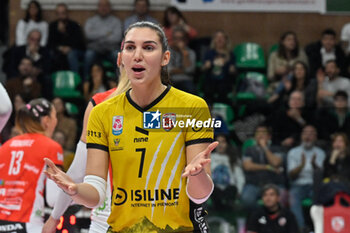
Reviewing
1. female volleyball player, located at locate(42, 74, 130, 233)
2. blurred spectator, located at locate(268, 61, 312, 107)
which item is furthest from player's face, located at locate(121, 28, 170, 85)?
blurred spectator, located at locate(268, 61, 312, 107)

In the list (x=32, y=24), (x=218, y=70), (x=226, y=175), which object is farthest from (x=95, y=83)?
(x=226, y=175)

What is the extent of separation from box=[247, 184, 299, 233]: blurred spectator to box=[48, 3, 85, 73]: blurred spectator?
4.95 meters

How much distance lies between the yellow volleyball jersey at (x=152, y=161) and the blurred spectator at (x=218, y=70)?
6.60 meters

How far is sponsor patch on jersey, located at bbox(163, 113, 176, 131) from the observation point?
3533mm

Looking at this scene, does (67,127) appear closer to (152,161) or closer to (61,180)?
(152,161)

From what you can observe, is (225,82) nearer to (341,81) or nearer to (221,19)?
(341,81)

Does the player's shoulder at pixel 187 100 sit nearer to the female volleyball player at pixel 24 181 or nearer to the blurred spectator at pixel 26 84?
the female volleyball player at pixel 24 181

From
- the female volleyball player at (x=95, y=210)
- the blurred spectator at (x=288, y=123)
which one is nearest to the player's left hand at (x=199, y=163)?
the female volleyball player at (x=95, y=210)

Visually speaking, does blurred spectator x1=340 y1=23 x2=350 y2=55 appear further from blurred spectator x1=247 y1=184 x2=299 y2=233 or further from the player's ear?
the player's ear

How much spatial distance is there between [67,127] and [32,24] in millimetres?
3605

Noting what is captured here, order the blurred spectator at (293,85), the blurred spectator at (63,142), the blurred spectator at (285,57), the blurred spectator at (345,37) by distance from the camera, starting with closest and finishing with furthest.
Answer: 1. the blurred spectator at (63,142)
2. the blurred spectator at (293,85)
3. the blurred spectator at (285,57)
4. the blurred spectator at (345,37)

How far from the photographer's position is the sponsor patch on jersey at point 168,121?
11.6ft

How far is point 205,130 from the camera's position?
3.48m

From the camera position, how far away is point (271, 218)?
7461mm
